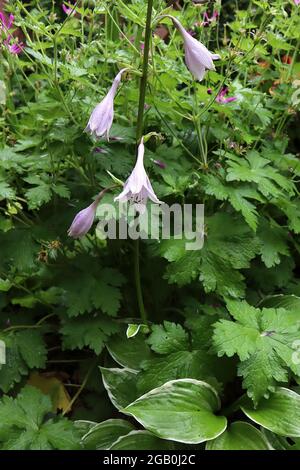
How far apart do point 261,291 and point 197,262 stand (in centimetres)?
43

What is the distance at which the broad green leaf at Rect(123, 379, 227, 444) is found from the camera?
3.97 ft

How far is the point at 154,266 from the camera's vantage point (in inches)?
63.7

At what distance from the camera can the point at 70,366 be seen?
1753 millimetres

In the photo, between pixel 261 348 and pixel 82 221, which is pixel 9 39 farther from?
pixel 261 348

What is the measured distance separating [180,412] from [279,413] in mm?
238

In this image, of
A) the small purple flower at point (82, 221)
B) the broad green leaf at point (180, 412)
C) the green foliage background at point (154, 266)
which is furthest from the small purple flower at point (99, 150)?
the broad green leaf at point (180, 412)

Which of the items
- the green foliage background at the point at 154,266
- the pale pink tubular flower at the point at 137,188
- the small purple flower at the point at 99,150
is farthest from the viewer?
the small purple flower at the point at 99,150

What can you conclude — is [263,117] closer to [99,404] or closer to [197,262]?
[197,262]

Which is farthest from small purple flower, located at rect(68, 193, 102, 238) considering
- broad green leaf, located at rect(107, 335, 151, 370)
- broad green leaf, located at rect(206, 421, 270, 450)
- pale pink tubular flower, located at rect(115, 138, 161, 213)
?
broad green leaf, located at rect(206, 421, 270, 450)

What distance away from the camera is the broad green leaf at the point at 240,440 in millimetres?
1228

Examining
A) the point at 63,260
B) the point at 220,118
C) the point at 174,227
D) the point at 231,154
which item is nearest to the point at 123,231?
the point at 174,227

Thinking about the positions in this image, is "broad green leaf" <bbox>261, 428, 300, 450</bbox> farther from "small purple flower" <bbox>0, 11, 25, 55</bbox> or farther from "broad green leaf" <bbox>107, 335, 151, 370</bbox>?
"small purple flower" <bbox>0, 11, 25, 55</bbox>

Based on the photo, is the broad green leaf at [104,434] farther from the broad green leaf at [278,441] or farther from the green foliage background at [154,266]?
the broad green leaf at [278,441]

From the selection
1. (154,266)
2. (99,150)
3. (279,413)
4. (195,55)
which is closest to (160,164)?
(99,150)
